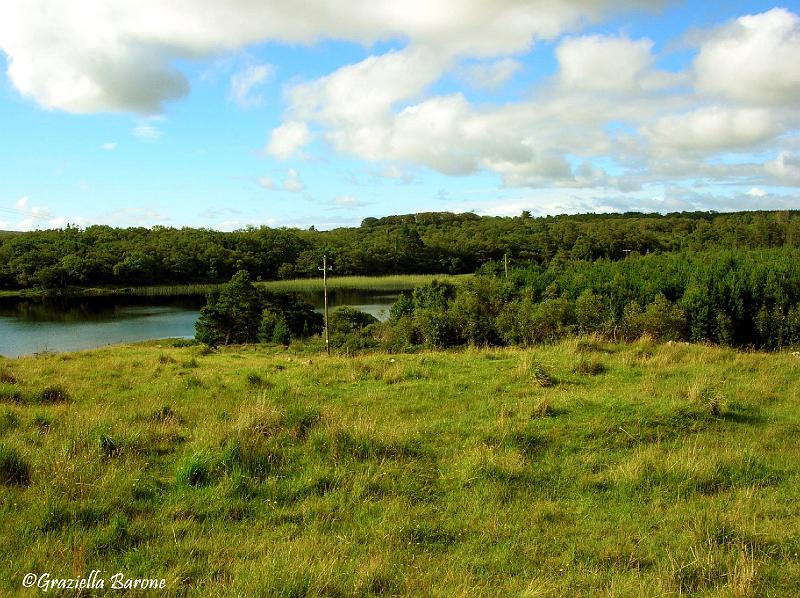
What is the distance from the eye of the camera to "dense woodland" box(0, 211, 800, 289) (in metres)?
102

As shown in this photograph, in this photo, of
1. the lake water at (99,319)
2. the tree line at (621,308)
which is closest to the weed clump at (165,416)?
the tree line at (621,308)

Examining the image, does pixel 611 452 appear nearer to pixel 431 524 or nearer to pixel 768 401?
pixel 431 524

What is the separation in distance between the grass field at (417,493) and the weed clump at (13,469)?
19mm

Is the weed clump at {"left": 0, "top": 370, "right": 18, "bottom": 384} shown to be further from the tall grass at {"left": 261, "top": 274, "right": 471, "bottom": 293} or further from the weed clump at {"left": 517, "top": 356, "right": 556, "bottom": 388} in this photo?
the tall grass at {"left": 261, "top": 274, "right": 471, "bottom": 293}

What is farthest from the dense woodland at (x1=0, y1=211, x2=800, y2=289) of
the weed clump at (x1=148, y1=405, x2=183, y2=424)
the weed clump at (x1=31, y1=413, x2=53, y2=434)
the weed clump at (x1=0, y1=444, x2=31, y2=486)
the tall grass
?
the weed clump at (x1=0, y1=444, x2=31, y2=486)

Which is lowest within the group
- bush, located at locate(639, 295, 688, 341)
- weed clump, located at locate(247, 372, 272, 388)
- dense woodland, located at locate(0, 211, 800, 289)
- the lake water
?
the lake water

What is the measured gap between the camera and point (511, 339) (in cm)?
2875

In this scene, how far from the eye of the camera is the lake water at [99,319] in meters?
53.6

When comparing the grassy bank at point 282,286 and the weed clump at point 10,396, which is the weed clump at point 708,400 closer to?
the weed clump at point 10,396

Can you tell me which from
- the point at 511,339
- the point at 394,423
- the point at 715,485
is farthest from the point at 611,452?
the point at 511,339

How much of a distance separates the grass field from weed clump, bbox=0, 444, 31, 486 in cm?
2

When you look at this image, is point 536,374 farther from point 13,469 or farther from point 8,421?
point 8,421

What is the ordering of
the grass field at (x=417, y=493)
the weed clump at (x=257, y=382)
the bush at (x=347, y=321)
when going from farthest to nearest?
the bush at (x=347, y=321) → the weed clump at (x=257, y=382) → the grass field at (x=417, y=493)

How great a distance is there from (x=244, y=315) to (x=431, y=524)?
5167cm
